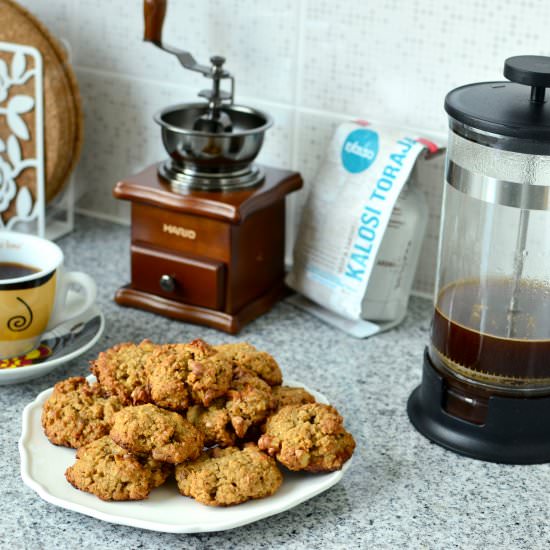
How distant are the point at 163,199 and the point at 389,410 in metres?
0.38

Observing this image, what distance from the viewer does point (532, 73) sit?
2.86 ft

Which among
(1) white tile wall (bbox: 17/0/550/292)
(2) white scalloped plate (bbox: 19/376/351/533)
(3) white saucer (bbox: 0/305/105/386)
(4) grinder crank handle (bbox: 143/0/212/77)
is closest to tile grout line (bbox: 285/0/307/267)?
(1) white tile wall (bbox: 17/0/550/292)

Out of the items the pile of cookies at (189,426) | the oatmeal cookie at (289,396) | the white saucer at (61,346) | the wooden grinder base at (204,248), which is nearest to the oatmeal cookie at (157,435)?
the pile of cookies at (189,426)

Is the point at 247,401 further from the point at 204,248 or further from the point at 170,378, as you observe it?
the point at 204,248

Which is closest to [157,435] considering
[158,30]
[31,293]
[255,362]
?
[255,362]

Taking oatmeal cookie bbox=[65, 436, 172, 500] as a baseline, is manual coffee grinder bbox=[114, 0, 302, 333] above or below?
above

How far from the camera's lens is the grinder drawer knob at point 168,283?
48.9 inches

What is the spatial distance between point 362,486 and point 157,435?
210 mm

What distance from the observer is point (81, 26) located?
4.86 ft

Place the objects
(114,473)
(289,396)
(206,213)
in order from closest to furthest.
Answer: (114,473)
(289,396)
(206,213)

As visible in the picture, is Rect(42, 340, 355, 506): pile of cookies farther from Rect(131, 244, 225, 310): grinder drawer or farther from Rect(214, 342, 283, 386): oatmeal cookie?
Rect(131, 244, 225, 310): grinder drawer

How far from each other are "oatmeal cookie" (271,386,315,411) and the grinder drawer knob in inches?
12.0

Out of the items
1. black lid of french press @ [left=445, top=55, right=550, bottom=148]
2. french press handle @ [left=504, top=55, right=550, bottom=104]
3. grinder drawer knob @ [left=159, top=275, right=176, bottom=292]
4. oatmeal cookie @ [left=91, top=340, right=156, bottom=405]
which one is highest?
french press handle @ [left=504, top=55, right=550, bottom=104]

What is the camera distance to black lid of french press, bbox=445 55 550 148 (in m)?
0.87
